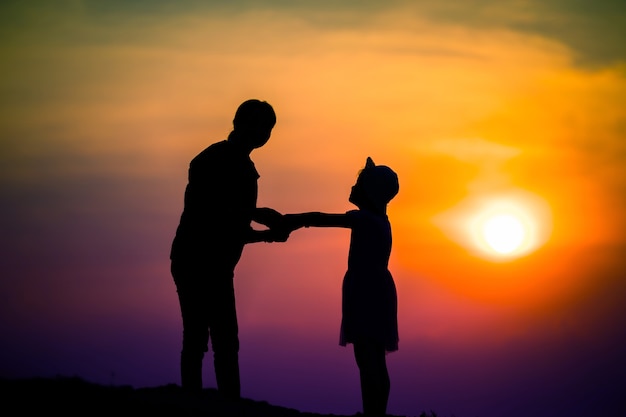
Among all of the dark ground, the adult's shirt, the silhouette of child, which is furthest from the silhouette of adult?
the silhouette of child

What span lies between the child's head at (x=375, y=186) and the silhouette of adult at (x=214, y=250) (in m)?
1.28

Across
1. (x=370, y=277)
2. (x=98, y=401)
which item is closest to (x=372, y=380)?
(x=370, y=277)

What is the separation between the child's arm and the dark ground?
2261 mm

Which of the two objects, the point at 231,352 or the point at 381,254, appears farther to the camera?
the point at 381,254

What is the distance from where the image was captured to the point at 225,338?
386 inches

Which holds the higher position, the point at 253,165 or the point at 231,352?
the point at 253,165

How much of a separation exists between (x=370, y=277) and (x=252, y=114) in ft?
6.68

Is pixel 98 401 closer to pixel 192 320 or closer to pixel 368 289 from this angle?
pixel 192 320

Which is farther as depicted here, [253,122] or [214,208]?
[253,122]

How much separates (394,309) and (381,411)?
3.49ft

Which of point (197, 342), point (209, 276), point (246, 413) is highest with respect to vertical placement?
point (209, 276)

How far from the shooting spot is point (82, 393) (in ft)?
27.2

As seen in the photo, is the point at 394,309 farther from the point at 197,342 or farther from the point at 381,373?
the point at 197,342

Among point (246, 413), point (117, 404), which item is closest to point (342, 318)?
point (246, 413)
